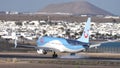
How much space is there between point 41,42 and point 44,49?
6.40 ft

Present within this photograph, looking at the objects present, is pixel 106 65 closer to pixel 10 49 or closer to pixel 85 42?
pixel 85 42

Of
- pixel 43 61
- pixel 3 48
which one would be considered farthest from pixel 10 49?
pixel 43 61

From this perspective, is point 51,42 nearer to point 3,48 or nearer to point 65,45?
point 65,45

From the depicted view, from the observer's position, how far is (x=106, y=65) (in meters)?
84.1

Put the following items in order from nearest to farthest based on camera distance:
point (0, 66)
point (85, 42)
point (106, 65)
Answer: point (0, 66) < point (106, 65) < point (85, 42)

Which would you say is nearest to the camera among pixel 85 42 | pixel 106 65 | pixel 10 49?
pixel 106 65

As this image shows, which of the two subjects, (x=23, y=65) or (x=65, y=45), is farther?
(x=65, y=45)

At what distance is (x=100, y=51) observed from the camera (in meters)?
129

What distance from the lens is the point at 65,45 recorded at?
105562 mm

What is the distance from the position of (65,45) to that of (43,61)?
1763 cm

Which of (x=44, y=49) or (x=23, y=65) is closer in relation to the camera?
(x=23, y=65)

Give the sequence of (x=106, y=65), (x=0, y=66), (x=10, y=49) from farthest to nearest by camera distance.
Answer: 1. (x=10, y=49)
2. (x=106, y=65)
3. (x=0, y=66)

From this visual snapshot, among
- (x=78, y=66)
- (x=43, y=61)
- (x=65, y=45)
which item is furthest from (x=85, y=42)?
(x=78, y=66)

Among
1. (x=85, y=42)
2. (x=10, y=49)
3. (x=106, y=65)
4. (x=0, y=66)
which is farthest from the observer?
(x=10, y=49)
